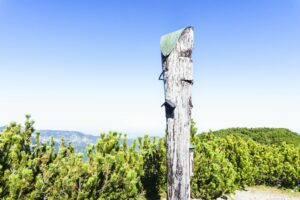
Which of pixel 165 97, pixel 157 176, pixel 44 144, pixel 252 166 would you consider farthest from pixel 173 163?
pixel 252 166

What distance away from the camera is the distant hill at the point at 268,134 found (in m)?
18.7

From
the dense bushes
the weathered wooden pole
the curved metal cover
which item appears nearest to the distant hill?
the dense bushes

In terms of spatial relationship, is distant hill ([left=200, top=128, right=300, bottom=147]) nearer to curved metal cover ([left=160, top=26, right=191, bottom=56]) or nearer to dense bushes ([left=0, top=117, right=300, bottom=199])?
dense bushes ([left=0, top=117, right=300, bottom=199])

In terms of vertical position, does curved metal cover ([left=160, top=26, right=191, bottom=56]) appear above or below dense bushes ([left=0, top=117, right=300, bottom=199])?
above

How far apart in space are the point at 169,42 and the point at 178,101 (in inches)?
39.0

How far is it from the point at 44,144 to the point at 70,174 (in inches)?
40.8

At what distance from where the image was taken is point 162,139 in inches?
332

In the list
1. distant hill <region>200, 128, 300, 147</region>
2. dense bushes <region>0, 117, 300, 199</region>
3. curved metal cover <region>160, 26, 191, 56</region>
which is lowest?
dense bushes <region>0, 117, 300, 199</region>

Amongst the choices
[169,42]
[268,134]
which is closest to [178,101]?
[169,42]

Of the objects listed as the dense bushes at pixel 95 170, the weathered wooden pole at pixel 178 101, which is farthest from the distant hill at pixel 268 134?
the weathered wooden pole at pixel 178 101

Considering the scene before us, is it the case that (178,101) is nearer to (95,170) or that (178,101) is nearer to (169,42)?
(169,42)

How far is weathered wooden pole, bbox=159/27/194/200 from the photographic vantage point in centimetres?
470

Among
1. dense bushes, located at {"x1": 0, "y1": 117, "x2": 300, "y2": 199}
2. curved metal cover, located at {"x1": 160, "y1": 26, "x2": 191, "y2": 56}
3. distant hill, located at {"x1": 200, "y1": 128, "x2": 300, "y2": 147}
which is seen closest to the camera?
curved metal cover, located at {"x1": 160, "y1": 26, "x2": 191, "y2": 56}

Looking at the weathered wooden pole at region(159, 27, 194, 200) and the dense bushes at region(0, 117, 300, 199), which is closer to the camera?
the weathered wooden pole at region(159, 27, 194, 200)
